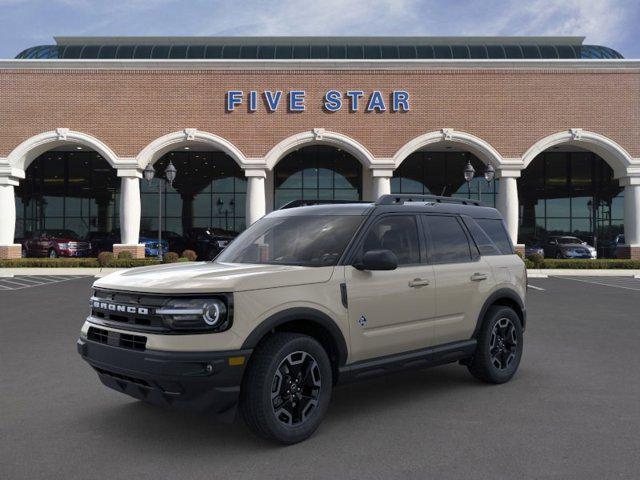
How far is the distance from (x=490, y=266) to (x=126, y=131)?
1019 inches

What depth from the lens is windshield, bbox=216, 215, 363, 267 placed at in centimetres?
493

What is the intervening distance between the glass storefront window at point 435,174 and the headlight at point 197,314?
103 ft

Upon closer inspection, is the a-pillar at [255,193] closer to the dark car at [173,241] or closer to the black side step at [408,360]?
the dark car at [173,241]

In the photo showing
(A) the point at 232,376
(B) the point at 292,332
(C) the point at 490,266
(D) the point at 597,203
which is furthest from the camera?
(D) the point at 597,203

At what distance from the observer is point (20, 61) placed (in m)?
28.4

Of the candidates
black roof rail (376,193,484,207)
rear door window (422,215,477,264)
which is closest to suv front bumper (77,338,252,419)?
black roof rail (376,193,484,207)

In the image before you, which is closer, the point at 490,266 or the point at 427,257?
the point at 427,257

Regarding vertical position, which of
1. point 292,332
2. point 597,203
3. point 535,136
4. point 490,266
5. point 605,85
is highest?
point 605,85

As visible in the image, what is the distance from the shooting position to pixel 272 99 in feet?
92.7

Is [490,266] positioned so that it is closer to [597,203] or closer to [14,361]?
[14,361]

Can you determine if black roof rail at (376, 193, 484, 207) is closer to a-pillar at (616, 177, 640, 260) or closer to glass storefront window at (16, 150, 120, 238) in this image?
a-pillar at (616, 177, 640, 260)

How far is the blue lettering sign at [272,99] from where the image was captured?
2820 centimetres

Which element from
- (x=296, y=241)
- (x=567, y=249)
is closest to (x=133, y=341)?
(x=296, y=241)

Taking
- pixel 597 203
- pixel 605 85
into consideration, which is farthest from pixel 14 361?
pixel 597 203
